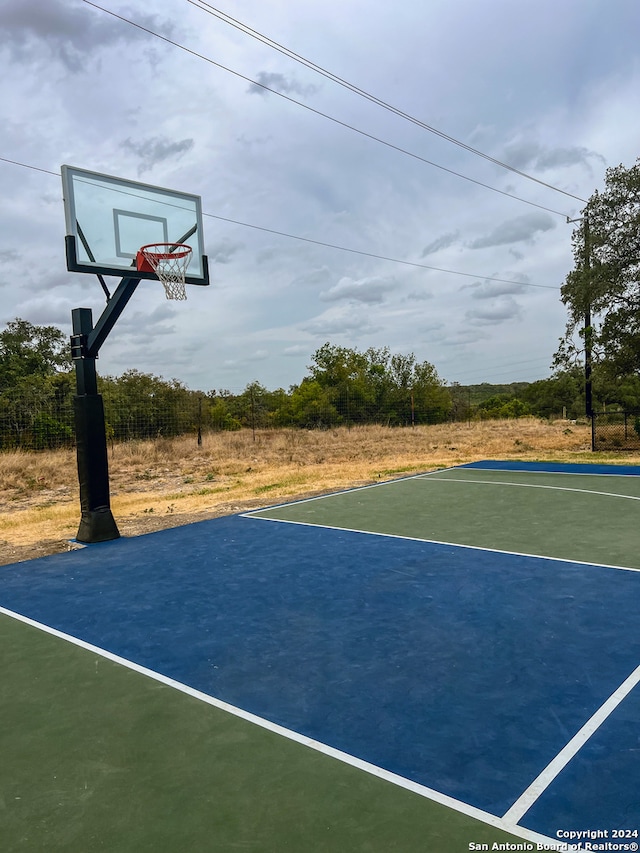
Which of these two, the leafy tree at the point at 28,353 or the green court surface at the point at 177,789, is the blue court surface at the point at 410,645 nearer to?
the green court surface at the point at 177,789

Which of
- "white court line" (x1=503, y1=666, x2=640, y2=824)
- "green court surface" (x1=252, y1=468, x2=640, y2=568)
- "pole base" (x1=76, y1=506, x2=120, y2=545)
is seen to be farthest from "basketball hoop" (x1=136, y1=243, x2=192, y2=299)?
"white court line" (x1=503, y1=666, x2=640, y2=824)

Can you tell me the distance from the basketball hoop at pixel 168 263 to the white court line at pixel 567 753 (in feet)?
23.0

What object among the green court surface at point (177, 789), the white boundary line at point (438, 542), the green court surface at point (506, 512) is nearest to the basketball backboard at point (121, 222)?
the white boundary line at point (438, 542)

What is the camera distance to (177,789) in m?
2.78

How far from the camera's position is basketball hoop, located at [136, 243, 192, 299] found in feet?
27.0

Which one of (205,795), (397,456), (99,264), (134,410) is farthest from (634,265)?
(205,795)

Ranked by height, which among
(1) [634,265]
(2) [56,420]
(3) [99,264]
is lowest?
(2) [56,420]

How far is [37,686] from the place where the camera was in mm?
3906

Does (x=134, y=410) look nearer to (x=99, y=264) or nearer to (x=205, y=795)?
(x=99, y=264)

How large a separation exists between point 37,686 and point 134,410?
19773 mm

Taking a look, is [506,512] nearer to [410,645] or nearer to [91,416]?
[410,645]

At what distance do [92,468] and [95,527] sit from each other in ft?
2.54

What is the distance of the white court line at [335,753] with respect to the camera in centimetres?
247

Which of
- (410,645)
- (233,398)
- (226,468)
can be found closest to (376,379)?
(233,398)
